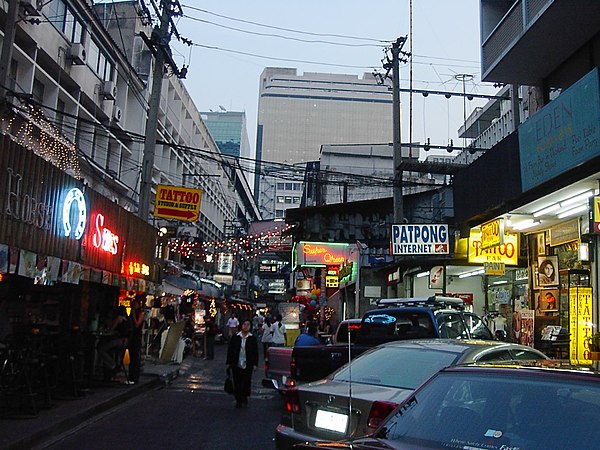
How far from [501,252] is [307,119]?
144 m

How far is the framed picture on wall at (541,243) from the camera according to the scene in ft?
50.0

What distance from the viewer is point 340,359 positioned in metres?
8.67

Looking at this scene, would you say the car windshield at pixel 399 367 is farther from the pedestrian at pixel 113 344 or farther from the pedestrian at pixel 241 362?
the pedestrian at pixel 113 344

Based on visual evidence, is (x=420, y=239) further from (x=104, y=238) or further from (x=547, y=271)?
(x=104, y=238)

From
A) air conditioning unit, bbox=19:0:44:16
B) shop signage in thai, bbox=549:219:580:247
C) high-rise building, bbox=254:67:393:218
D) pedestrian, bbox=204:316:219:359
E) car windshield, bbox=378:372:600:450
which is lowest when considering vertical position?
pedestrian, bbox=204:316:219:359

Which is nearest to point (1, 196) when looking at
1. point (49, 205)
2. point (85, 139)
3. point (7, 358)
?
point (49, 205)

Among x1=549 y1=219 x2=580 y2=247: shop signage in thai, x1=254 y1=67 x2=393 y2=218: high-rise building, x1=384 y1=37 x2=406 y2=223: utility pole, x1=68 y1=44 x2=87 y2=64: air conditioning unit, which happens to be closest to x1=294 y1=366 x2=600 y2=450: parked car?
x1=549 y1=219 x2=580 y2=247: shop signage in thai

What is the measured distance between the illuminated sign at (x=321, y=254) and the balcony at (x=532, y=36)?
17387 mm

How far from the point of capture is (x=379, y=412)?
5.31m

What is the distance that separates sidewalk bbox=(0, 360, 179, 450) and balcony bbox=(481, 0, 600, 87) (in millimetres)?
11473

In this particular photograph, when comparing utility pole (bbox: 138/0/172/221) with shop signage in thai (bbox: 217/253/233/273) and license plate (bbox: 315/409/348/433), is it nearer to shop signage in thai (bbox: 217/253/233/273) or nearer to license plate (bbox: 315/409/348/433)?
license plate (bbox: 315/409/348/433)

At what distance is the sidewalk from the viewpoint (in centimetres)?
773

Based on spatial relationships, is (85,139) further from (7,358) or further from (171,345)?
(7,358)

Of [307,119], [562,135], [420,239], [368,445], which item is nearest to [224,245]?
[420,239]
